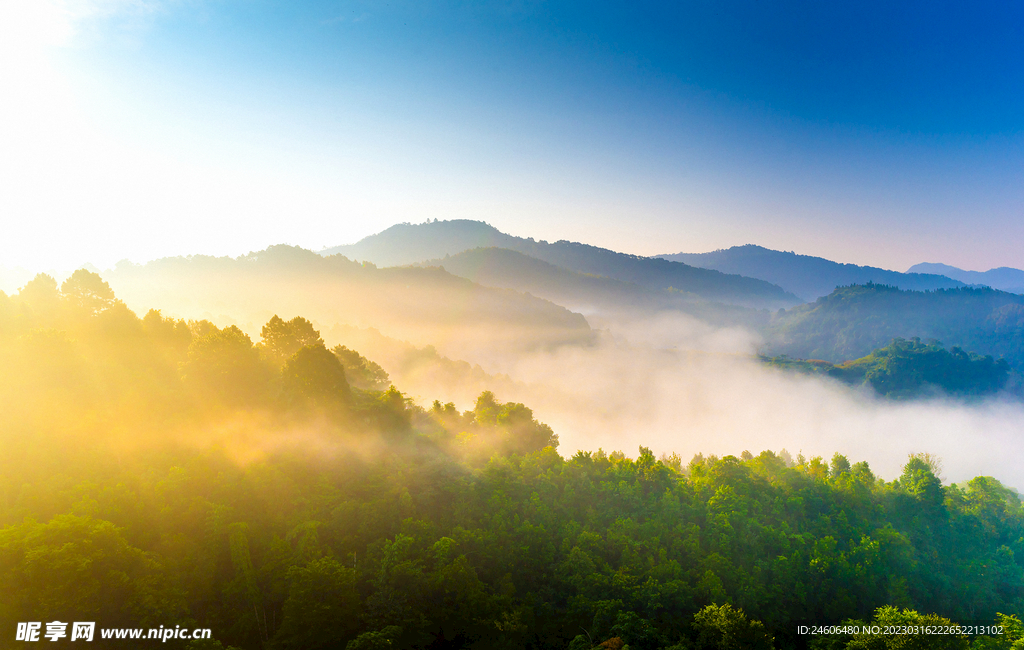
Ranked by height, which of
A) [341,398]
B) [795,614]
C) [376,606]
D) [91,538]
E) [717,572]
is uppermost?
[341,398]

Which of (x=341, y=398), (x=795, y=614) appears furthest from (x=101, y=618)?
(x=795, y=614)

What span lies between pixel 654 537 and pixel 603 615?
560 inches

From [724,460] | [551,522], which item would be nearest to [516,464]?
[551,522]

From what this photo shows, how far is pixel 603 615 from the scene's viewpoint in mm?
36250

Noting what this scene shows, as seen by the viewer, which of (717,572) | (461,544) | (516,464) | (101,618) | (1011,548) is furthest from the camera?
(1011,548)

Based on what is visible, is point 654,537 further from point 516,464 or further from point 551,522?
point 516,464

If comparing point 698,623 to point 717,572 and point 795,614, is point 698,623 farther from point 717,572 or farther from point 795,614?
point 795,614

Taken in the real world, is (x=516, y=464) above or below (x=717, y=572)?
above

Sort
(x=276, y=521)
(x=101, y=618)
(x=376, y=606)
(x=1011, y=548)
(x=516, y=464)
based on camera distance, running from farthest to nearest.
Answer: (x=1011, y=548) < (x=516, y=464) < (x=276, y=521) < (x=376, y=606) < (x=101, y=618)

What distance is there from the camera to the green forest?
28125 mm

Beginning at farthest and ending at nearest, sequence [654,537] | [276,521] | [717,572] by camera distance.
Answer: [654,537], [717,572], [276,521]

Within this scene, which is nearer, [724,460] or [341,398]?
[341,398]

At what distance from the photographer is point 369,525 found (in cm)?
3800

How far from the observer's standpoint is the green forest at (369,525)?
2812cm
